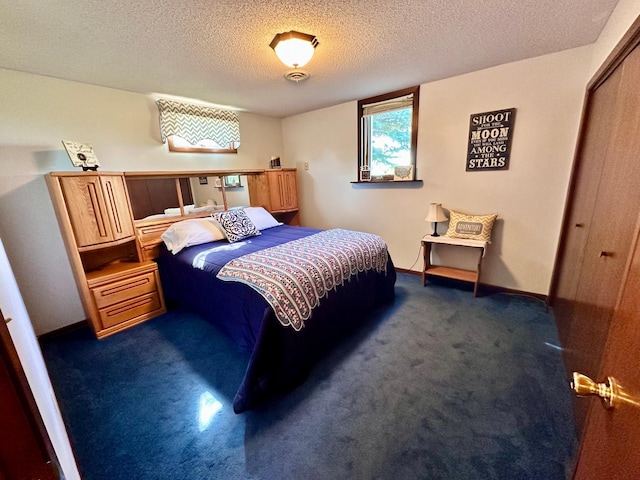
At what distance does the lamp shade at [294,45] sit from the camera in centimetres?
174

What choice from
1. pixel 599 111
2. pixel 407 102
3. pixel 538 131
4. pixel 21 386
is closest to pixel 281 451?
→ pixel 21 386

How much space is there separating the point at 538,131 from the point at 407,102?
1.35 meters

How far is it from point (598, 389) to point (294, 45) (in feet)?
7.18

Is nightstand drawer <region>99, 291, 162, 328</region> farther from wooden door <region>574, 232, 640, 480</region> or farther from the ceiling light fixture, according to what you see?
wooden door <region>574, 232, 640, 480</region>

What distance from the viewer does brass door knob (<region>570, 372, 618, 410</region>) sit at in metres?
0.52

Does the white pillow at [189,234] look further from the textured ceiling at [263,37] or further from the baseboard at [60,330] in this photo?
the textured ceiling at [263,37]

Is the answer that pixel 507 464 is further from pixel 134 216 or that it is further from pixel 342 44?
pixel 134 216

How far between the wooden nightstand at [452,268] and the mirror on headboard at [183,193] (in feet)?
8.32

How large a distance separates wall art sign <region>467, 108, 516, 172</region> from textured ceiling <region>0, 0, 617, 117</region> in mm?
472

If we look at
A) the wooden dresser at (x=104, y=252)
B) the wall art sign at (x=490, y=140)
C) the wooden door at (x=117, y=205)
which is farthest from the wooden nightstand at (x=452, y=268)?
the wooden door at (x=117, y=205)

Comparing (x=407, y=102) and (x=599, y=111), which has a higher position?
(x=407, y=102)

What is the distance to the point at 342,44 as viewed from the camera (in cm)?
196

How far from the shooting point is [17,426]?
382 mm

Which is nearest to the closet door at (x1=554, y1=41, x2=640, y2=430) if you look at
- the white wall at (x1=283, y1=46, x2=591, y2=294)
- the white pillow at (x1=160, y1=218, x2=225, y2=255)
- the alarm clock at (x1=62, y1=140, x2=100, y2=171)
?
the white wall at (x1=283, y1=46, x2=591, y2=294)
